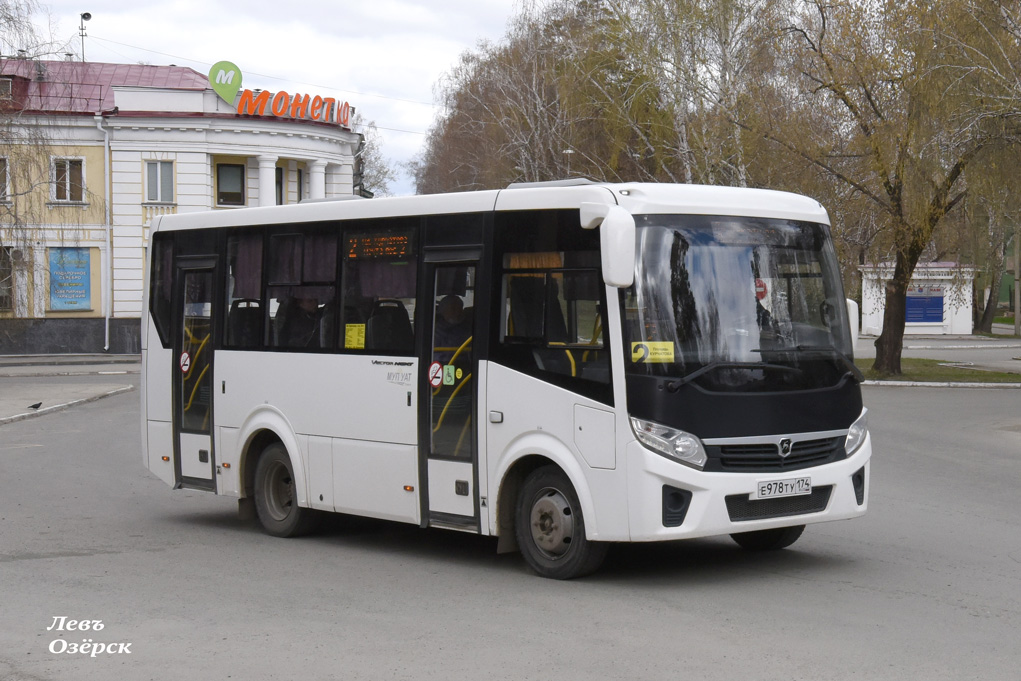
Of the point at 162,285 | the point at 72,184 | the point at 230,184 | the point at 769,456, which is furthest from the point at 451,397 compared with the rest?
the point at 230,184

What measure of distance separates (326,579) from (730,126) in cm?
2758

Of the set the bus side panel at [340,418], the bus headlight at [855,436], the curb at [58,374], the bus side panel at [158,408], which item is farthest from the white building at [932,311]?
the bus headlight at [855,436]

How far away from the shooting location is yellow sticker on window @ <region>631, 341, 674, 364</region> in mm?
8547

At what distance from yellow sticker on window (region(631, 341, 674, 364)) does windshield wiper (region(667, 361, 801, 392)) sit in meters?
0.16

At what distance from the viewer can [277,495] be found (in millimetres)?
11609

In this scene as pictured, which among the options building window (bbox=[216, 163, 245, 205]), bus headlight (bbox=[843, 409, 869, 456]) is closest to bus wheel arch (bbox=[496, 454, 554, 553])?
bus headlight (bbox=[843, 409, 869, 456])

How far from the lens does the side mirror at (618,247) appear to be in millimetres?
8297

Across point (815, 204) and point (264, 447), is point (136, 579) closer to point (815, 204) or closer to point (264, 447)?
point (264, 447)

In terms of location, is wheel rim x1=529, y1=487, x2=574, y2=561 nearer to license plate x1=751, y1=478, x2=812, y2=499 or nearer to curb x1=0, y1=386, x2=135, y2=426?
license plate x1=751, y1=478, x2=812, y2=499

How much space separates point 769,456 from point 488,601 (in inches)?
79.8

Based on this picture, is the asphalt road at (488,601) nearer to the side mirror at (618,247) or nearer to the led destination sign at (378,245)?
the side mirror at (618,247)

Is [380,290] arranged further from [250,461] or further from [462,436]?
[250,461]

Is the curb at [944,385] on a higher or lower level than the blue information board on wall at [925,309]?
lower

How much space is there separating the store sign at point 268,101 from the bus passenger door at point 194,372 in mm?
Answer: 40873
